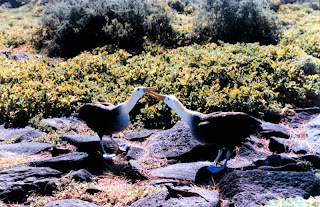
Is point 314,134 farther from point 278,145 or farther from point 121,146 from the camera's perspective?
point 121,146

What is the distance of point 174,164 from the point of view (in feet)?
18.0

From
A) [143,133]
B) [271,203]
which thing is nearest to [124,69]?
[143,133]

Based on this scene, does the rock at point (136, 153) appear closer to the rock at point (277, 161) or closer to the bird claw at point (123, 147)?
the bird claw at point (123, 147)

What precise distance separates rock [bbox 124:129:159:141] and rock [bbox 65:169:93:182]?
6.23 feet

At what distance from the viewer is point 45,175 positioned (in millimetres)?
4719

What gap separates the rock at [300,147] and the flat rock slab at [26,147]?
4.36 m

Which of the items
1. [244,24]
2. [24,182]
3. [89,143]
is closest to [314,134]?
[89,143]

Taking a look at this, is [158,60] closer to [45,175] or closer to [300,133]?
[300,133]

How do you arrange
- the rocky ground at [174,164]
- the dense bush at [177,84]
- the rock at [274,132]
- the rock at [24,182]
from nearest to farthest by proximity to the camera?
1. the rocky ground at [174,164]
2. the rock at [24,182]
3. the rock at [274,132]
4. the dense bush at [177,84]

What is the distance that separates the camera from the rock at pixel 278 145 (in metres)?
5.91

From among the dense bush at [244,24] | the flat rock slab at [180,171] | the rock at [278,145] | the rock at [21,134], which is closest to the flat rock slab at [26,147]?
the rock at [21,134]

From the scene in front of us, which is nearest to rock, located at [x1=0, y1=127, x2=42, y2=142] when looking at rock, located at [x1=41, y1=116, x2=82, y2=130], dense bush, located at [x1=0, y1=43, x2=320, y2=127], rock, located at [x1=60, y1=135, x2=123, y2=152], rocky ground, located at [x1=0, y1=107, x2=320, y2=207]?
rocky ground, located at [x1=0, y1=107, x2=320, y2=207]

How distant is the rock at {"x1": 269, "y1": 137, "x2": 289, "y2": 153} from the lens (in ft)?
19.4

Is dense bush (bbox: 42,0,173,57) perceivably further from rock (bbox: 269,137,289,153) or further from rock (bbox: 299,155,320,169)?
rock (bbox: 299,155,320,169)
